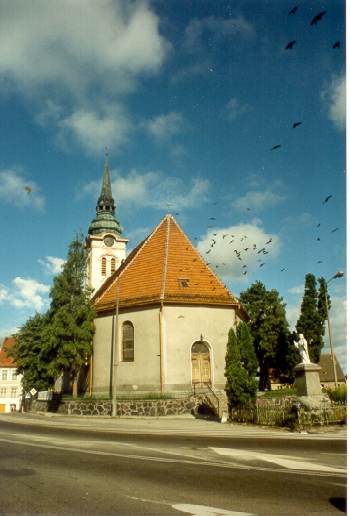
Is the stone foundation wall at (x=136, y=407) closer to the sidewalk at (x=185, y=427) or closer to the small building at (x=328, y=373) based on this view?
the sidewalk at (x=185, y=427)

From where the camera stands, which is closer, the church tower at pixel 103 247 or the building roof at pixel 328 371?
the church tower at pixel 103 247

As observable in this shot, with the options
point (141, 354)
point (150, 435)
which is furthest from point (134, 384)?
point (150, 435)

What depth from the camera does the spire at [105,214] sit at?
4552cm

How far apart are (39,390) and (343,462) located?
99.0 ft

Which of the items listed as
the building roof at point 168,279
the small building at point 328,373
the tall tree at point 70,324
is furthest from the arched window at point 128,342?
the small building at point 328,373

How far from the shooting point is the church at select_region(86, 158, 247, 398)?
25188mm

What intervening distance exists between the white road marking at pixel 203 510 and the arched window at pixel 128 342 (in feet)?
67.3

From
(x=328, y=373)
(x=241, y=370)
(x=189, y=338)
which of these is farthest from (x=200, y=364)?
(x=328, y=373)

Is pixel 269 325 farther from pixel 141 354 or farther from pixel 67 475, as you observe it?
pixel 67 475

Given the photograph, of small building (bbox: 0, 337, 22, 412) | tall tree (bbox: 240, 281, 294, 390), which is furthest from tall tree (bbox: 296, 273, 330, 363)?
small building (bbox: 0, 337, 22, 412)

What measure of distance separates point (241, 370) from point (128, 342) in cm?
880

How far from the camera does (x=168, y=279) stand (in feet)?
87.8

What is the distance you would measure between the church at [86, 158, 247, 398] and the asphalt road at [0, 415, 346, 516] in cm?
1037

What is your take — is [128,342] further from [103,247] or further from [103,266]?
[103,247]
